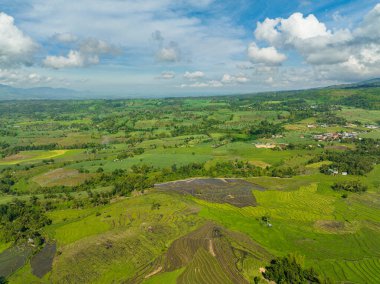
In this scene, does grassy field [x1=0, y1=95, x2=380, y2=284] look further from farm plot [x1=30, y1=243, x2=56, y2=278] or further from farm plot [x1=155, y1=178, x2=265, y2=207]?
farm plot [x1=30, y1=243, x2=56, y2=278]

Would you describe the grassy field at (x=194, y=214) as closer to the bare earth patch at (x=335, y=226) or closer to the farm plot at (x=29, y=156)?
the bare earth patch at (x=335, y=226)

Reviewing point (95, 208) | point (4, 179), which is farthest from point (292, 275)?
point (4, 179)

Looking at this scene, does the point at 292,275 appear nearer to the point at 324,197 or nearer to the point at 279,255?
the point at 279,255

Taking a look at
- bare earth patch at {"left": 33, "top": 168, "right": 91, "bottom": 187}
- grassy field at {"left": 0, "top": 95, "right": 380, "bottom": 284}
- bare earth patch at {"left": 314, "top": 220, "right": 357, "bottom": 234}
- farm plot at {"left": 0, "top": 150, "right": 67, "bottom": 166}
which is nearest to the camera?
grassy field at {"left": 0, "top": 95, "right": 380, "bottom": 284}

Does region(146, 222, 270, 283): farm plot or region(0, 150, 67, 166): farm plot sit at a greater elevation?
region(146, 222, 270, 283): farm plot

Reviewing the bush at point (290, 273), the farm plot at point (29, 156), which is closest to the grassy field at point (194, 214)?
the farm plot at point (29, 156)

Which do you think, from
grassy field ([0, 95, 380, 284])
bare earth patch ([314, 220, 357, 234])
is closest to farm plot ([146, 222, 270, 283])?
grassy field ([0, 95, 380, 284])
